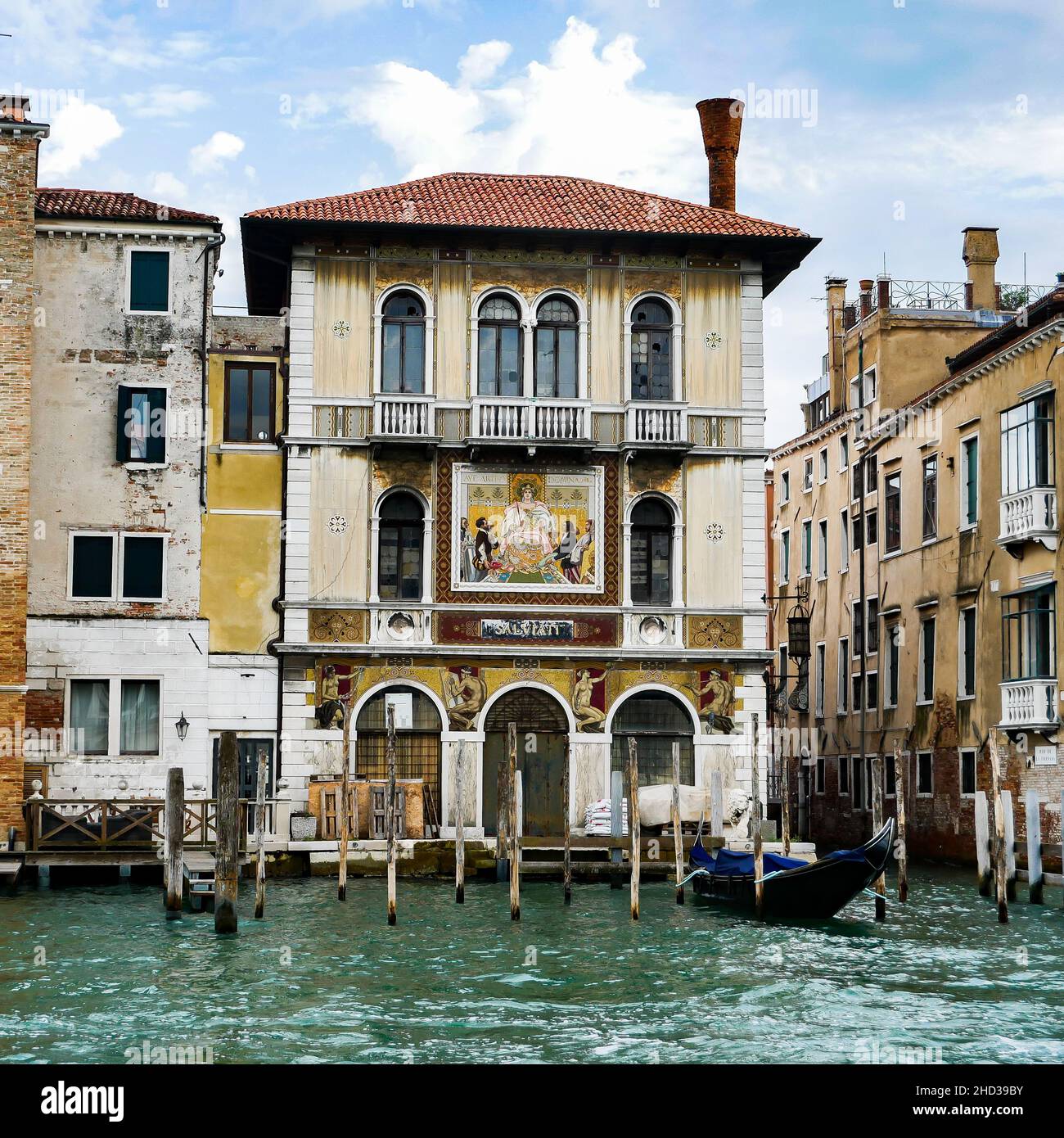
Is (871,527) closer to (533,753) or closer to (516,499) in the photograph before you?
(516,499)

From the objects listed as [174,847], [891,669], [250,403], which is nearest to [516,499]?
[250,403]

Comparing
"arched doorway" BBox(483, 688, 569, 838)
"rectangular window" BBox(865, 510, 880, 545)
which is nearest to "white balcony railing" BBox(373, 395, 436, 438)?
"arched doorway" BBox(483, 688, 569, 838)

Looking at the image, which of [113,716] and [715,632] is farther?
[715,632]

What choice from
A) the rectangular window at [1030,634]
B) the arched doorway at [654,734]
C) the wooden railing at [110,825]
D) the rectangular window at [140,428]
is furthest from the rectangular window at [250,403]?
the rectangular window at [1030,634]

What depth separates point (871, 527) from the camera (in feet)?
110

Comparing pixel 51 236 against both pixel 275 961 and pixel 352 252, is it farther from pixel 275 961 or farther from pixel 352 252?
pixel 275 961

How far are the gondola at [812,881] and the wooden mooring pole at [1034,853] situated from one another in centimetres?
282

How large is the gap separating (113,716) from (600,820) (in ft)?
23.6

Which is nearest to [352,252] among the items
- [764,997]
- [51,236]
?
[51,236]

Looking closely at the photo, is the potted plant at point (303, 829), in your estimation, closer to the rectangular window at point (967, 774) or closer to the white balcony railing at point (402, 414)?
the white balcony railing at point (402, 414)

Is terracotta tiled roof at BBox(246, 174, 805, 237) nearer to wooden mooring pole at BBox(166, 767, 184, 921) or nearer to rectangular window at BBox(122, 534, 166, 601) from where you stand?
rectangular window at BBox(122, 534, 166, 601)

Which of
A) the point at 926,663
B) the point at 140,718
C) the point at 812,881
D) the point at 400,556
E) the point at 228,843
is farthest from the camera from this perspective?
the point at 926,663

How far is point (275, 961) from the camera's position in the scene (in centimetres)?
1566
